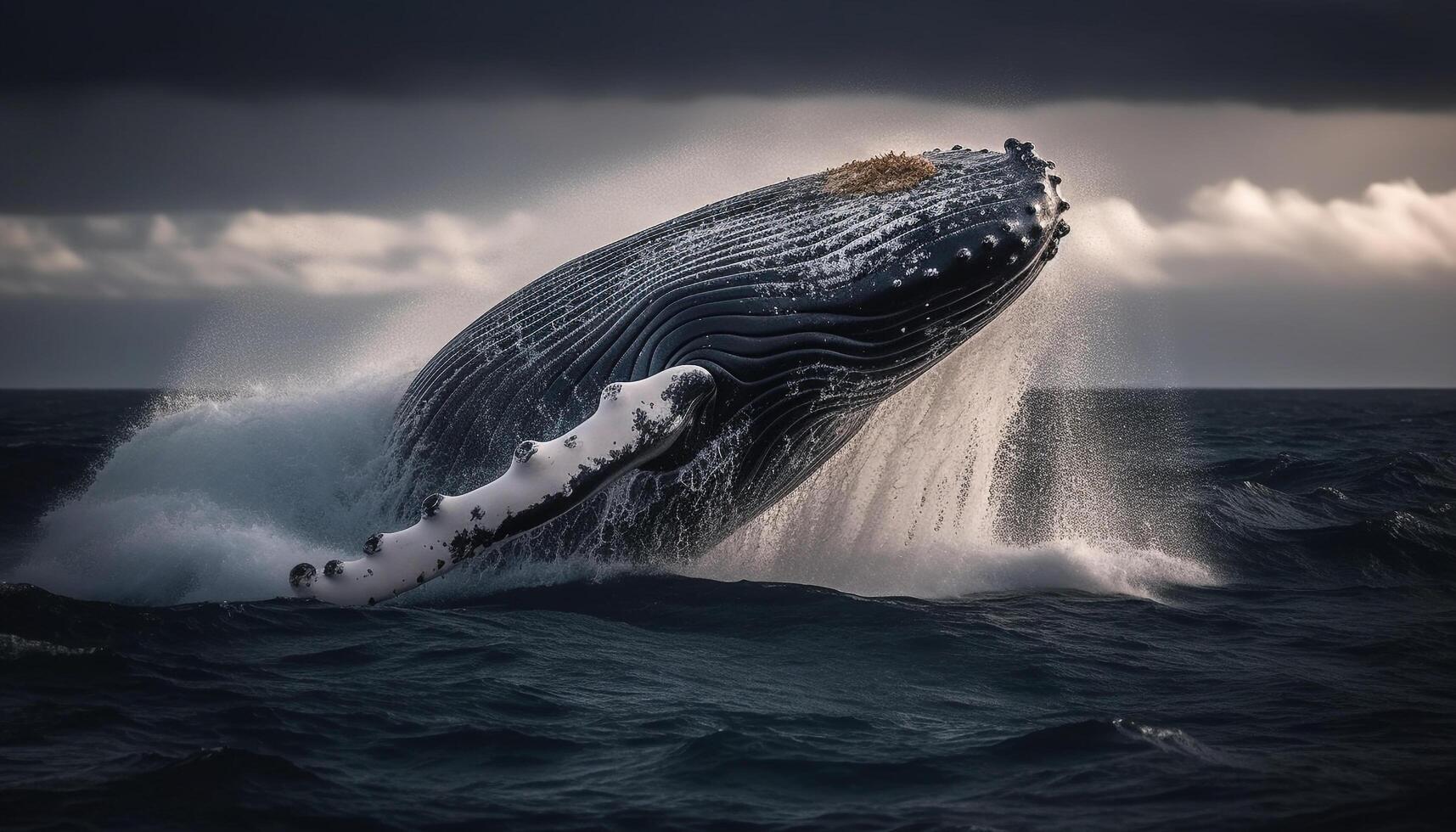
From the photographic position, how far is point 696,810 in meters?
5.49

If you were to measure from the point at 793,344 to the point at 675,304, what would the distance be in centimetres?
86

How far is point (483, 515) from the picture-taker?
7.43m

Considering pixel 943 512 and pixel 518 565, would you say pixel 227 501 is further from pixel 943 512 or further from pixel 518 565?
pixel 943 512

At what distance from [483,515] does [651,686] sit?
1.41 metres

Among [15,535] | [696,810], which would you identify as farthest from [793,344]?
[15,535]

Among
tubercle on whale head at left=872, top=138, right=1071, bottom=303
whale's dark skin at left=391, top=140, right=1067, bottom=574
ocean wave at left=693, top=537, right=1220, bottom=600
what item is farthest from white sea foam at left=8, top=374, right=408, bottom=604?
tubercle on whale head at left=872, top=138, right=1071, bottom=303

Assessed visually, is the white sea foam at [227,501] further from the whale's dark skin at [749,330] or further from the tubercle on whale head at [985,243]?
the tubercle on whale head at [985,243]

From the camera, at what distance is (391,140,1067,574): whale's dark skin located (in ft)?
27.3

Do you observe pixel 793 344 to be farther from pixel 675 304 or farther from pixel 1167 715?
pixel 1167 715

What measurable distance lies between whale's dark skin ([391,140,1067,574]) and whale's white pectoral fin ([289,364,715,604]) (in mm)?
745

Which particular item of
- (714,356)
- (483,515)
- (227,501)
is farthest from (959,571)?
(227,501)

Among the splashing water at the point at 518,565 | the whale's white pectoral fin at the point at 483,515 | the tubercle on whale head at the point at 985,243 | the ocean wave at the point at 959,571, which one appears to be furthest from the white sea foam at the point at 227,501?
the tubercle on whale head at the point at 985,243

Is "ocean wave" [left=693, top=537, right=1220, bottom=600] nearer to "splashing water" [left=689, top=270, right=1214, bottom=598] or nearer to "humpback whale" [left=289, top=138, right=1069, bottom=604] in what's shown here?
"splashing water" [left=689, top=270, right=1214, bottom=598]

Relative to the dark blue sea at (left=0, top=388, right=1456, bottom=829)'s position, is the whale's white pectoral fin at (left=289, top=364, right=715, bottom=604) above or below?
above
